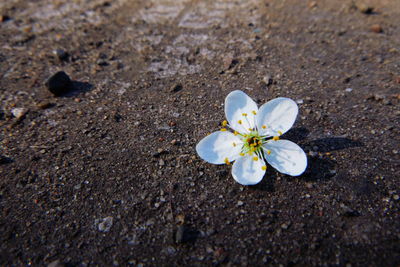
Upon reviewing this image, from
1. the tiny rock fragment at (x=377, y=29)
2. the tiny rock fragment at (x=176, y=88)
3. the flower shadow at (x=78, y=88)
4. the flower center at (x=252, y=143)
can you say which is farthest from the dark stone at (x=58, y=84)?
the tiny rock fragment at (x=377, y=29)

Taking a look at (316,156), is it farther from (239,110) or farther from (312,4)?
(312,4)

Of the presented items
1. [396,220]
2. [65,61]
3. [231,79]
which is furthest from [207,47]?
[396,220]

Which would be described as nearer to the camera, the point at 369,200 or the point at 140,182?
the point at 369,200

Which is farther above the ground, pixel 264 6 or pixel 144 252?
pixel 264 6

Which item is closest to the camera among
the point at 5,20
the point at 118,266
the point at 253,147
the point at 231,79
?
the point at 118,266

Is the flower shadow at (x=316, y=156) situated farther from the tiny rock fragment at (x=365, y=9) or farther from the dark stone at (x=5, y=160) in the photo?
the tiny rock fragment at (x=365, y=9)

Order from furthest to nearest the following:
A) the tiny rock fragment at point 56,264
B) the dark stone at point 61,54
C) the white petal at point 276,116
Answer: the dark stone at point 61,54, the white petal at point 276,116, the tiny rock fragment at point 56,264

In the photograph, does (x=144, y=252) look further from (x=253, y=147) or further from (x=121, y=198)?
(x=253, y=147)
